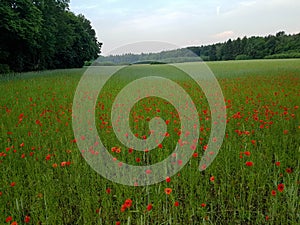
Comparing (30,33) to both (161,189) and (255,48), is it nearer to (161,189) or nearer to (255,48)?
(161,189)

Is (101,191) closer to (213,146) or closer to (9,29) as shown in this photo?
(213,146)

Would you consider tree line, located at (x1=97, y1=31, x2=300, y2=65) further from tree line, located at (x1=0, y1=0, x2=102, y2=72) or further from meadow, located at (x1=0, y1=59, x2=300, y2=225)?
meadow, located at (x1=0, y1=59, x2=300, y2=225)

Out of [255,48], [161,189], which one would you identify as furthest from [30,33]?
[255,48]

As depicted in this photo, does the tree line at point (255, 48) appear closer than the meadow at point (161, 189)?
No

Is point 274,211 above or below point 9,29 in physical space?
below

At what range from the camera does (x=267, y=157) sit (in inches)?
127

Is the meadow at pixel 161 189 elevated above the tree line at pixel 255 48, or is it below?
below

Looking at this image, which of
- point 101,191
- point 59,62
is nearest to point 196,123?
point 101,191

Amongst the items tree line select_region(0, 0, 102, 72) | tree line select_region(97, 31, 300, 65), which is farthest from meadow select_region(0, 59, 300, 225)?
tree line select_region(97, 31, 300, 65)

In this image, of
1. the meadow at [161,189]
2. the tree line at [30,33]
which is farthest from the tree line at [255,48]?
the meadow at [161,189]

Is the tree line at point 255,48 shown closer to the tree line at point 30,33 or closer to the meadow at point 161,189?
the tree line at point 30,33

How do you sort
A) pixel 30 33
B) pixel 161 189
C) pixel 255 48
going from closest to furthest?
pixel 161 189 < pixel 30 33 < pixel 255 48

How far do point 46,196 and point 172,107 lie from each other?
4546mm

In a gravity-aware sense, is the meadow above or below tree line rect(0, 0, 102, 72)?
below
